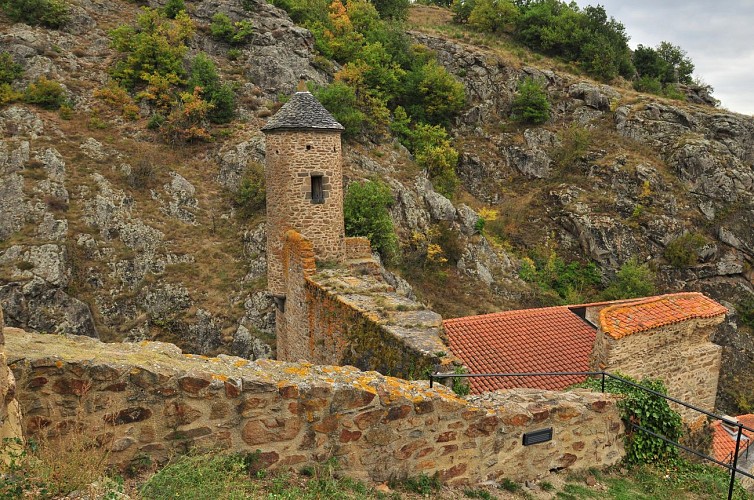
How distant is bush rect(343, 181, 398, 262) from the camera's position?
2008cm

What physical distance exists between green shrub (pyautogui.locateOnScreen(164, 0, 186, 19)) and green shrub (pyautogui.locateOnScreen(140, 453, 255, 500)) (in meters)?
32.9

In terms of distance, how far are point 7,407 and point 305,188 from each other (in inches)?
364

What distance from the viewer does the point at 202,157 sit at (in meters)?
24.8

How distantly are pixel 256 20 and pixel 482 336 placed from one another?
27.6 m

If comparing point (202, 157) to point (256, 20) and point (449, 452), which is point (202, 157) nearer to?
point (256, 20)

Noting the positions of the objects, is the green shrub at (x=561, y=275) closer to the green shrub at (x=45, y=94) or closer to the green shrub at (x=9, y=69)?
the green shrub at (x=45, y=94)

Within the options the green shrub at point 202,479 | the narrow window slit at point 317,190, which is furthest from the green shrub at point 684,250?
the green shrub at point 202,479

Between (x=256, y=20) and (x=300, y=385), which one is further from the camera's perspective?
(x=256, y=20)

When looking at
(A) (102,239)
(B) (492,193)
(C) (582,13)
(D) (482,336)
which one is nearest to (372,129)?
(B) (492,193)

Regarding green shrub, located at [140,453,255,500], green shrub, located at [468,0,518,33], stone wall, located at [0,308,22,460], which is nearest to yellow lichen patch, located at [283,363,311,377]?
green shrub, located at [140,453,255,500]

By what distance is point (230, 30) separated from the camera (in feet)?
98.6

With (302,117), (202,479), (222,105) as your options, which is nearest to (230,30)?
(222,105)

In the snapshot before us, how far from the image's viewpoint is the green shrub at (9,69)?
23656 millimetres

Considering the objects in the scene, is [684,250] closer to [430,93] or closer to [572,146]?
[572,146]
